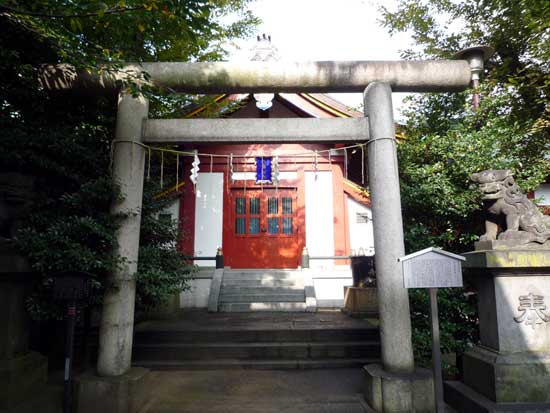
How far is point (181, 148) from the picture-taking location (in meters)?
Answer: 12.1

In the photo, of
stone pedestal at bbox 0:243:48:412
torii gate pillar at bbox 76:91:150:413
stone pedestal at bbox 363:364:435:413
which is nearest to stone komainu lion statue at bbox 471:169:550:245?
stone pedestal at bbox 363:364:435:413

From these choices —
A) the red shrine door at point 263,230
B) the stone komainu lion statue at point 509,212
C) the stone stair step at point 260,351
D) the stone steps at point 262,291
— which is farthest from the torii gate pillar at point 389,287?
the red shrine door at point 263,230

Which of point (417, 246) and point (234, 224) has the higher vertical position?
point (234, 224)

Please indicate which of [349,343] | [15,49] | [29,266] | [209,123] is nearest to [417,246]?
[349,343]

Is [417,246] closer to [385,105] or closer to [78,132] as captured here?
[385,105]

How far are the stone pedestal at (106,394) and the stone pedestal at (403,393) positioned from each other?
124 inches

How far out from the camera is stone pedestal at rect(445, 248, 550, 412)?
3.82 m

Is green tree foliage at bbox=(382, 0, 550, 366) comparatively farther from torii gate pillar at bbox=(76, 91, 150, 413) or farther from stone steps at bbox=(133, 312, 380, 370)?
torii gate pillar at bbox=(76, 91, 150, 413)

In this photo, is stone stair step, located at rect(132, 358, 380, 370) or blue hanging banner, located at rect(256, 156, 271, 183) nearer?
stone stair step, located at rect(132, 358, 380, 370)

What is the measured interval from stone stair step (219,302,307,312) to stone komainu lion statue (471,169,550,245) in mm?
6189

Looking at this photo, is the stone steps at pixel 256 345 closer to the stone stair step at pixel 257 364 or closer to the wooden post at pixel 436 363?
the stone stair step at pixel 257 364

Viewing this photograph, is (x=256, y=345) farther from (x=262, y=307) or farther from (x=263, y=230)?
(x=263, y=230)

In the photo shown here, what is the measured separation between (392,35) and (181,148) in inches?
318

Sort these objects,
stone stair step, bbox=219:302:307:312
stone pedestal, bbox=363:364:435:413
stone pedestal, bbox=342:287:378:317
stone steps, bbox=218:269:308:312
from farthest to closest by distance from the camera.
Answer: stone steps, bbox=218:269:308:312
stone stair step, bbox=219:302:307:312
stone pedestal, bbox=342:287:378:317
stone pedestal, bbox=363:364:435:413
